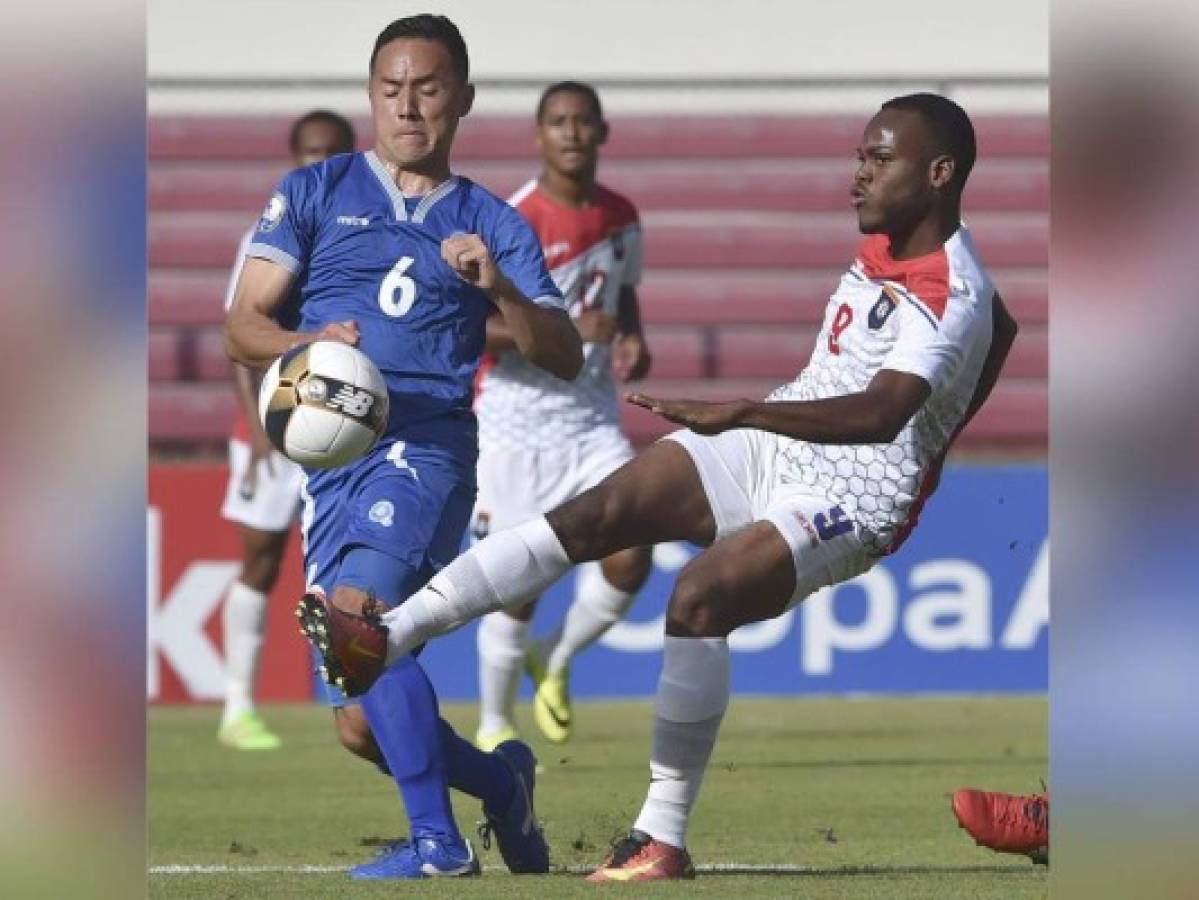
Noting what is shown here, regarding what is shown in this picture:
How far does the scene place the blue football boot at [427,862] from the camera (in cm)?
602

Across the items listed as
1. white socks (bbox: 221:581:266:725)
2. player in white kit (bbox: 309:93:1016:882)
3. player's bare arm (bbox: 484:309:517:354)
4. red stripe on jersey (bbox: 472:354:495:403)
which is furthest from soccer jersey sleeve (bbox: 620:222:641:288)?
player in white kit (bbox: 309:93:1016:882)

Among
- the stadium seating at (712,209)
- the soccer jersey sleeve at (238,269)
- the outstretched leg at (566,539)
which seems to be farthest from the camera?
the stadium seating at (712,209)

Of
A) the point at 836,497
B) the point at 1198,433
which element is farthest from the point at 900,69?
the point at 1198,433

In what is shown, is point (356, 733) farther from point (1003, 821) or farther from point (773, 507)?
point (1003, 821)

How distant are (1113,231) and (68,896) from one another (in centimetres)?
134

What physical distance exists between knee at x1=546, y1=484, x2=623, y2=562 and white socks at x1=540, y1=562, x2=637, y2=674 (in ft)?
14.1

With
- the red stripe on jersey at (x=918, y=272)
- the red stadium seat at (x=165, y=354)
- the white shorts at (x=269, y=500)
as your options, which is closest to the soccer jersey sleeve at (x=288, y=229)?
the red stripe on jersey at (x=918, y=272)

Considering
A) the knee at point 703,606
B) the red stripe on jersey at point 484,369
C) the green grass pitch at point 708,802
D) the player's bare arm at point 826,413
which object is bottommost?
the green grass pitch at point 708,802

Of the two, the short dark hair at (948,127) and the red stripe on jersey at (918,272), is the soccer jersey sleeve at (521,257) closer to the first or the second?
the red stripe on jersey at (918,272)

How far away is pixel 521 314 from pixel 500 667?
4168mm

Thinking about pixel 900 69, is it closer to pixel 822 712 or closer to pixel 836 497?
pixel 822 712

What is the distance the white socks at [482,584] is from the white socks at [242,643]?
539 centimetres

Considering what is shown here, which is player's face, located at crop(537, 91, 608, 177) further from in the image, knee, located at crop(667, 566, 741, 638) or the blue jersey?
knee, located at crop(667, 566, 741, 638)

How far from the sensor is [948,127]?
6320mm
